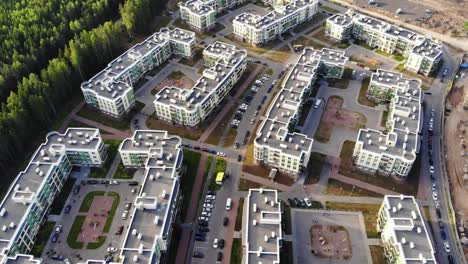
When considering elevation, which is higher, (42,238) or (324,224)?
(42,238)

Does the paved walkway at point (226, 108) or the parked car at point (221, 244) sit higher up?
the paved walkway at point (226, 108)

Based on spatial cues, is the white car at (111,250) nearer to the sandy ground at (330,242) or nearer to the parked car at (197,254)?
the parked car at (197,254)

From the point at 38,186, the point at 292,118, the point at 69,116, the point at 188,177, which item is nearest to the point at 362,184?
the point at 292,118

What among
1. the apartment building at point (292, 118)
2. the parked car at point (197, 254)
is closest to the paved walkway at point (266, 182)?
the apartment building at point (292, 118)

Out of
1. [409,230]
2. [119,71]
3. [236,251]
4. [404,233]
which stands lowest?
[236,251]

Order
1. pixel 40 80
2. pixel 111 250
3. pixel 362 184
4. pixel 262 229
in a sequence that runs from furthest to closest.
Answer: pixel 40 80 → pixel 362 184 → pixel 111 250 → pixel 262 229

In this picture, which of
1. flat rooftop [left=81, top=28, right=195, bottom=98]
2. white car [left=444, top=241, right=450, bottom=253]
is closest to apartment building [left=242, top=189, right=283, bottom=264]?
white car [left=444, top=241, right=450, bottom=253]

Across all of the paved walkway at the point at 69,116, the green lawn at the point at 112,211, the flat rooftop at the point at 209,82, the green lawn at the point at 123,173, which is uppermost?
the flat rooftop at the point at 209,82

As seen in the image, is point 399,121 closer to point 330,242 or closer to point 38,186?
point 330,242
